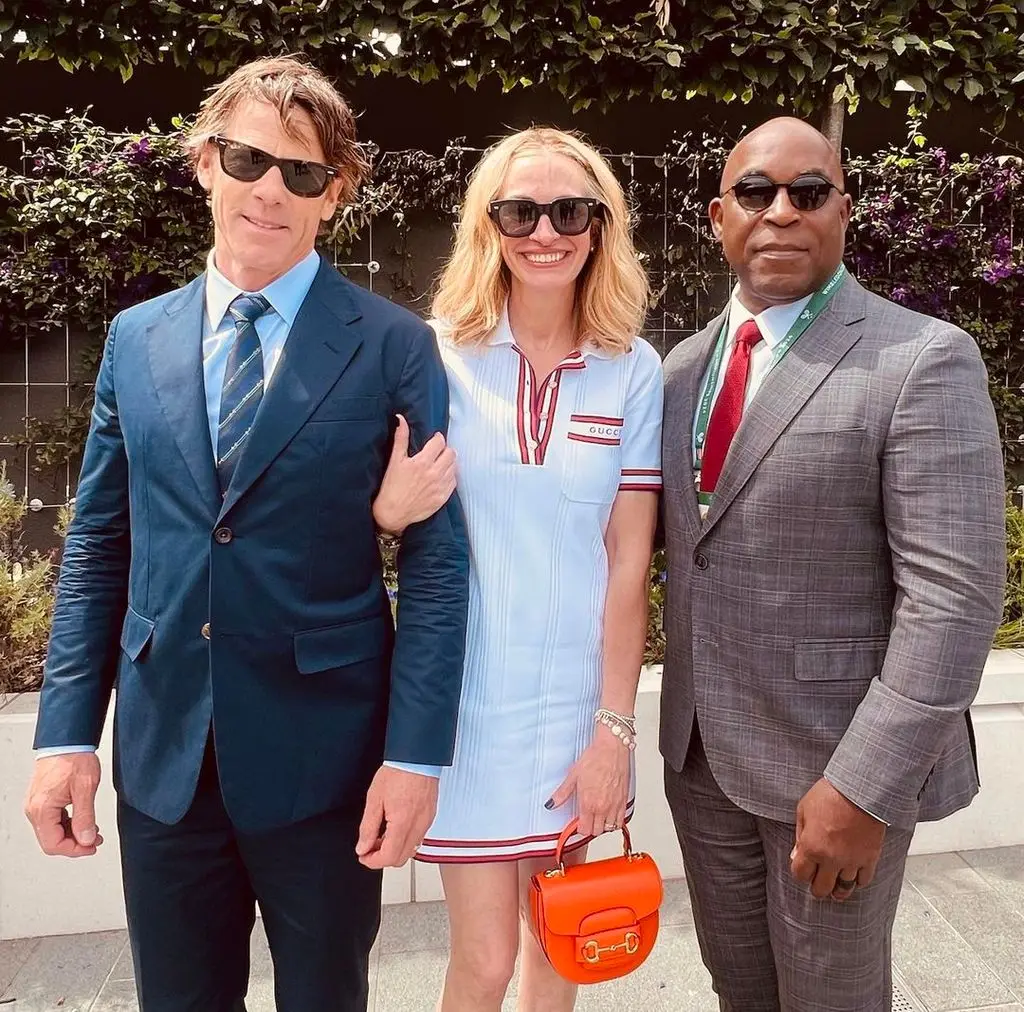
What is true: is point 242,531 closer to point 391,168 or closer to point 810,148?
point 810,148

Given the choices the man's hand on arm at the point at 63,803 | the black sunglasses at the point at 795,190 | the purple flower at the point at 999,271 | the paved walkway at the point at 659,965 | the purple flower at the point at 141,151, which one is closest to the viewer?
the man's hand on arm at the point at 63,803

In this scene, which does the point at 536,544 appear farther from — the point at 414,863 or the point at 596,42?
the point at 596,42

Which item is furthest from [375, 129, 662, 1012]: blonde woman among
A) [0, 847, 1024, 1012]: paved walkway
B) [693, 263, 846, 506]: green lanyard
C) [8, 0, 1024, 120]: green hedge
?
[8, 0, 1024, 120]: green hedge

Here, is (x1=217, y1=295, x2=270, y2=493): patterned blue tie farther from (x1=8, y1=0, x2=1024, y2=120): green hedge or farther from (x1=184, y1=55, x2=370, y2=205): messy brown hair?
(x1=8, y1=0, x2=1024, y2=120): green hedge

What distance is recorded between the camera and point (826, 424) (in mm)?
1616

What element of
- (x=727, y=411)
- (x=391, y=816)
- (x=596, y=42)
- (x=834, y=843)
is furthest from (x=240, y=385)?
(x=596, y=42)

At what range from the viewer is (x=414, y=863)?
306 cm

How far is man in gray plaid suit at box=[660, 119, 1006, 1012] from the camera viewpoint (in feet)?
4.97

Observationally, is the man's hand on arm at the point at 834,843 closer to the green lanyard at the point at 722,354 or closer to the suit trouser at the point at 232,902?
the green lanyard at the point at 722,354

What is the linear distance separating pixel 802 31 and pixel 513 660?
4.10 meters

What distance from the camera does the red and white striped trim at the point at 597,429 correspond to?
185 cm

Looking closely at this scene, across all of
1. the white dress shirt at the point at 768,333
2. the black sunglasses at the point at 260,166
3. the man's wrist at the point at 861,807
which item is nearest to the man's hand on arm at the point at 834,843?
the man's wrist at the point at 861,807

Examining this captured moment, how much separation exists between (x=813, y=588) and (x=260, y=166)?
127cm

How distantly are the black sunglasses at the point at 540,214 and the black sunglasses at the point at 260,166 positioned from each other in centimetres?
41
